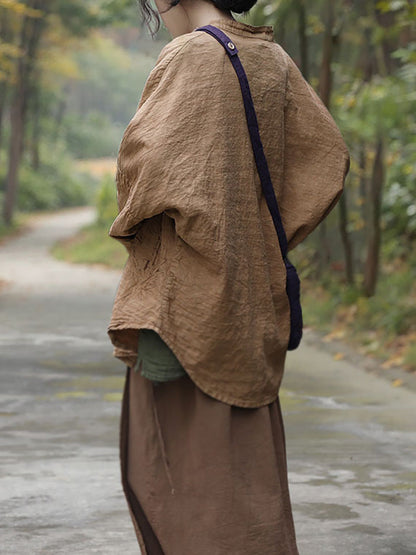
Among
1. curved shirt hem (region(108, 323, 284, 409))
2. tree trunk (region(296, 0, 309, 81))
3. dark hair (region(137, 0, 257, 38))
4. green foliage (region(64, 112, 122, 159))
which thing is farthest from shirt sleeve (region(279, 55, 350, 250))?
green foliage (region(64, 112, 122, 159))

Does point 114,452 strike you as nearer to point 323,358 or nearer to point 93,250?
point 323,358

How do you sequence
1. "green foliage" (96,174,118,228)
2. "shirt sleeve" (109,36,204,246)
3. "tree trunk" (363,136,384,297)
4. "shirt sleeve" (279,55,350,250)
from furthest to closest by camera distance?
"green foliage" (96,174,118,228), "tree trunk" (363,136,384,297), "shirt sleeve" (279,55,350,250), "shirt sleeve" (109,36,204,246)

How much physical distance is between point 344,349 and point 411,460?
4452 mm

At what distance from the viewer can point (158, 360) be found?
3438 millimetres

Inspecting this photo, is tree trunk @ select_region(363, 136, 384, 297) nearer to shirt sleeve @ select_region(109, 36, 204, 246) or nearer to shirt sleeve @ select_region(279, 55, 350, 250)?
shirt sleeve @ select_region(279, 55, 350, 250)

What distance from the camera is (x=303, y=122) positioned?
12.0 ft

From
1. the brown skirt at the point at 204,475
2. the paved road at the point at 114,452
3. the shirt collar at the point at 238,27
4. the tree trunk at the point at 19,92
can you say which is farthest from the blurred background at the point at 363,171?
the tree trunk at the point at 19,92

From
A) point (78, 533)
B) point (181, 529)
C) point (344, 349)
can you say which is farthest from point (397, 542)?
point (344, 349)

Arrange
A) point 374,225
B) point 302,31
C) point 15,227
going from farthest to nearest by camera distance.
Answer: point 15,227, point 302,31, point 374,225

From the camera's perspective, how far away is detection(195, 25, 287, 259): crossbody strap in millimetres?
3432

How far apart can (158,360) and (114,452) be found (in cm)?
328

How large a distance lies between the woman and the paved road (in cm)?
138

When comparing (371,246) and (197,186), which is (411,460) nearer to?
(197,186)

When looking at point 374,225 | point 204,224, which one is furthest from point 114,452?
point 374,225
